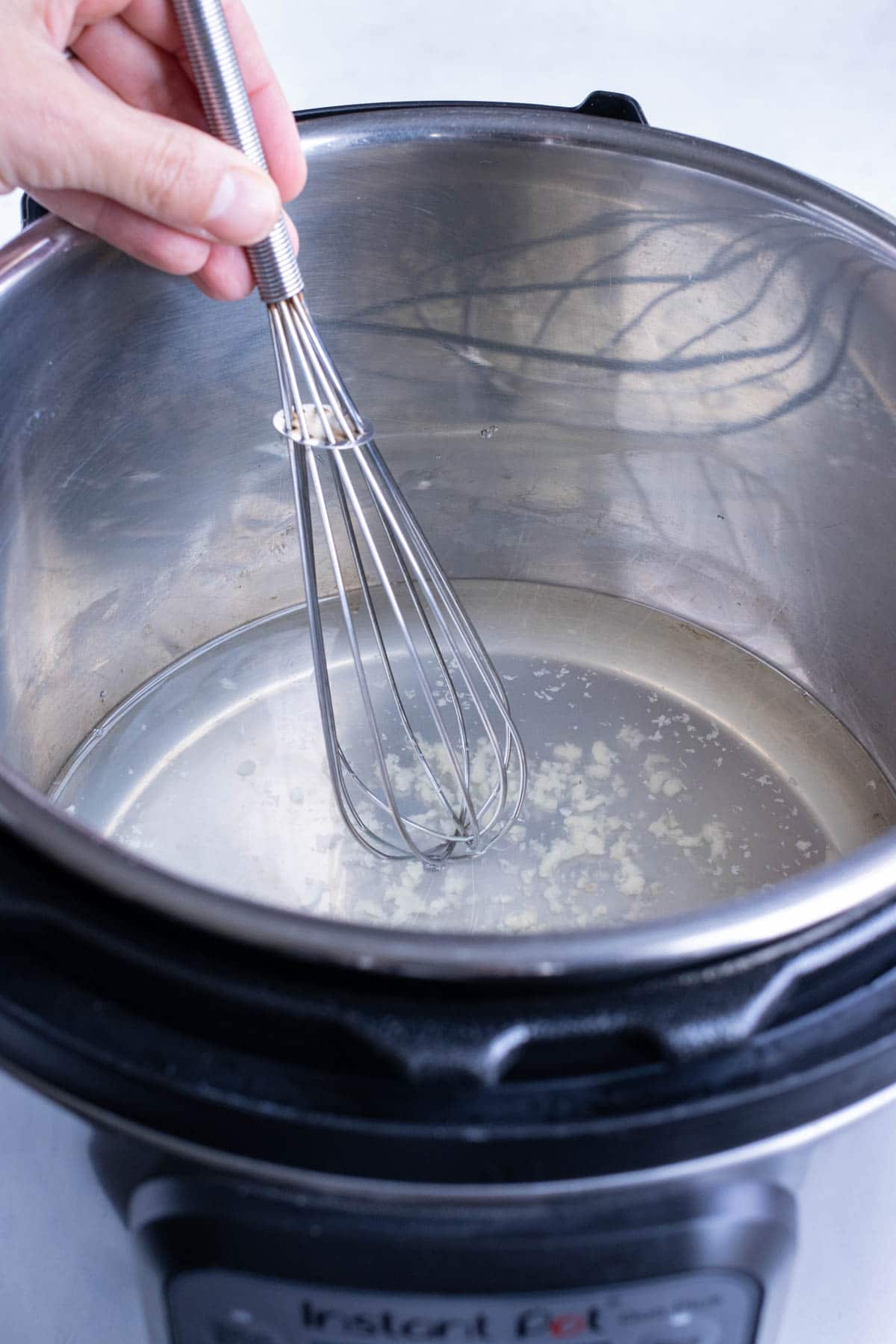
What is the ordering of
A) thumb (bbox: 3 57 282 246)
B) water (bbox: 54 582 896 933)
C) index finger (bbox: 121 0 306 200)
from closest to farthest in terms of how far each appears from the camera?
thumb (bbox: 3 57 282 246) → index finger (bbox: 121 0 306 200) → water (bbox: 54 582 896 933)

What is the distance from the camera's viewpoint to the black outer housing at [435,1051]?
36 centimetres

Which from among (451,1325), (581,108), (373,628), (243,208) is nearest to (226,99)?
(243,208)

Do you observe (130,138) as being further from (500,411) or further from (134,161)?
(500,411)

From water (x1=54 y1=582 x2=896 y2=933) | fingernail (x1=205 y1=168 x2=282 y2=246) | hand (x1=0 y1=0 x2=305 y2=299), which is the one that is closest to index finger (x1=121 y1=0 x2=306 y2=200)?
hand (x1=0 y1=0 x2=305 y2=299)

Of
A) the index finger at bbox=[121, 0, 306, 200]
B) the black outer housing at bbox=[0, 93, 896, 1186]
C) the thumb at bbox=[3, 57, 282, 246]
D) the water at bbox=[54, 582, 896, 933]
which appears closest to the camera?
the black outer housing at bbox=[0, 93, 896, 1186]

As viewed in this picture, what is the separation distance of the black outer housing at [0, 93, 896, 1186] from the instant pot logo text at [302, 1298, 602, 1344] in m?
0.05

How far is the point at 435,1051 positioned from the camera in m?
0.35

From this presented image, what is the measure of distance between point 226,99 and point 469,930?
1.46 feet

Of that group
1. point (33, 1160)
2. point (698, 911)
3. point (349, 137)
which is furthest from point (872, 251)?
point (33, 1160)

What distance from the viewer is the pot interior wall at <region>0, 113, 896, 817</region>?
0.70 meters

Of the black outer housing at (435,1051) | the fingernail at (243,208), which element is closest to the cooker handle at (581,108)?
the fingernail at (243,208)

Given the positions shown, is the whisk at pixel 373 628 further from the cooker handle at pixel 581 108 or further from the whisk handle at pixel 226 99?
the cooker handle at pixel 581 108

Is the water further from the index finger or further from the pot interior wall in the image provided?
the index finger

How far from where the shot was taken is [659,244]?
75 cm
